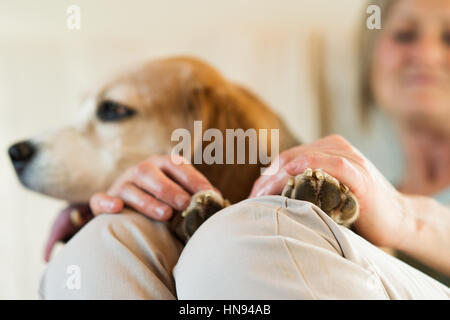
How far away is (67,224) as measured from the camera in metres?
1.04

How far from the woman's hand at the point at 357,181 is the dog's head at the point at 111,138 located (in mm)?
464

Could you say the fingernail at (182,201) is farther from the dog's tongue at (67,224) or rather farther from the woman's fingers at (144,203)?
the dog's tongue at (67,224)

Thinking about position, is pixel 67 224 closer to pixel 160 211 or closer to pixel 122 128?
pixel 122 128

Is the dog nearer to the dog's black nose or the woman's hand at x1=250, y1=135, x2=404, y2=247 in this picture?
the dog's black nose

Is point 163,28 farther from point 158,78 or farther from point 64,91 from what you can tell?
point 158,78

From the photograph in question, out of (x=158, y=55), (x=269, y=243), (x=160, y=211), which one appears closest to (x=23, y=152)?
(x=160, y=211)

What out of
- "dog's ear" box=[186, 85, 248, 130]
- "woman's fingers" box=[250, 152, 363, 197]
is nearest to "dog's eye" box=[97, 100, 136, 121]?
"dog's ear" box=[186, 85, 248, 130]

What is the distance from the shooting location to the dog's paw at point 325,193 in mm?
530

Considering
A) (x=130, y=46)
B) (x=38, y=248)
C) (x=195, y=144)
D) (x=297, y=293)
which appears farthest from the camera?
(x=130, y=46)

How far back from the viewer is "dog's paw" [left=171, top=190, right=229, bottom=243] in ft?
2.08

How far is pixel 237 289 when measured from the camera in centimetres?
40
